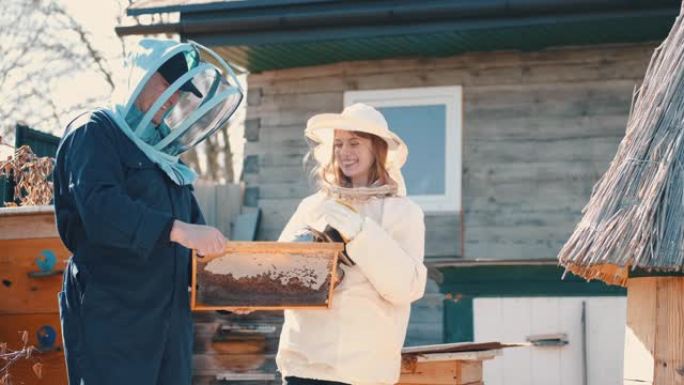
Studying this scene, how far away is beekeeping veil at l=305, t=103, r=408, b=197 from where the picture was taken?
479cm

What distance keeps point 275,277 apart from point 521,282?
525cm

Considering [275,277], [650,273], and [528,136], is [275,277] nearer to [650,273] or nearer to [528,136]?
[650,273]

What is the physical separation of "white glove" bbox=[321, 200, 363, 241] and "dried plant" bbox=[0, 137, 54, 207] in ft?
8.46

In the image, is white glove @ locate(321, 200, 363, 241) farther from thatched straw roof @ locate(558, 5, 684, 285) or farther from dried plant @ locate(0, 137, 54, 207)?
dried plant @ locate(0, 137, 54, 207)

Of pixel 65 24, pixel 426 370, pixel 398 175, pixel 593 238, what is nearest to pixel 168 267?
pixel 398 175

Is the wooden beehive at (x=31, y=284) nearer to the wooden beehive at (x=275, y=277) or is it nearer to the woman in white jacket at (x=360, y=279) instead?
the woman in white jacket at (x=360, y=279)

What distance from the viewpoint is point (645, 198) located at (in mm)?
4625

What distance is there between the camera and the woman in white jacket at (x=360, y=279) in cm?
452

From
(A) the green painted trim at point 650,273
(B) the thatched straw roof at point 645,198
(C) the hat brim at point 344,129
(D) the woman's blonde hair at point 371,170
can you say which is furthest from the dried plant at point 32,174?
(A) the green painted trim at point 650,273

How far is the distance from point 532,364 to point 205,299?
214 inches

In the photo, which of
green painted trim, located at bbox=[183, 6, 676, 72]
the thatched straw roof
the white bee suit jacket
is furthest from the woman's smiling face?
green painted trim, located at bbox=[183, 6, 676, 72]

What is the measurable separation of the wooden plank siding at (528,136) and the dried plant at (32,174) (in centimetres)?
433

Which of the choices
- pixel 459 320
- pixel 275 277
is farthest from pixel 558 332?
pixel 275 277

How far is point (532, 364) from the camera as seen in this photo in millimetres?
9172
